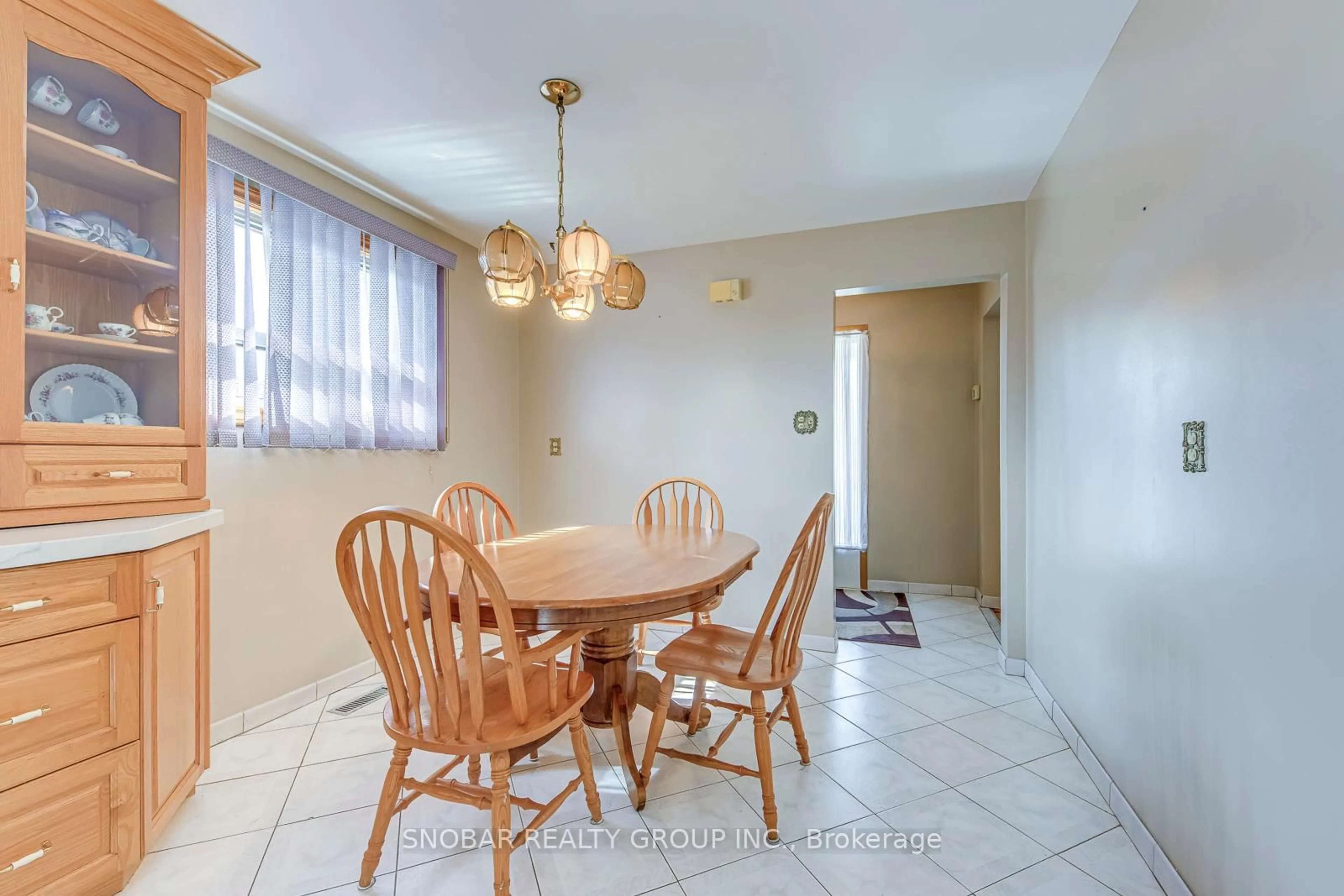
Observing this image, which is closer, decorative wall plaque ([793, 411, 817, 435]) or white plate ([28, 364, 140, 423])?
white plate ([28, 364, 140, 423])

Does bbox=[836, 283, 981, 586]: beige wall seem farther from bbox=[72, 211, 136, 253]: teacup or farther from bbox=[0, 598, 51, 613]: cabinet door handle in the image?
bbox=[0, 598, 51, 613]: cabinet door handle

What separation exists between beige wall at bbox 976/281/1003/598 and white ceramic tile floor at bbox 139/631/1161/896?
1.86 meters

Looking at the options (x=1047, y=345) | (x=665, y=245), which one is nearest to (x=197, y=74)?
(x=665, y=245)

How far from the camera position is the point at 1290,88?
3.42ft

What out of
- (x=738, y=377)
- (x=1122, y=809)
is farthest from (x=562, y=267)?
(x=1122, y=809)

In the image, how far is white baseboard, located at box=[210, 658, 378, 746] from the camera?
86.7 inches

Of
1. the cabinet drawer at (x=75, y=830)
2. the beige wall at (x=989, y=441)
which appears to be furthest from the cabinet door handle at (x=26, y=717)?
the beige wall at (x=989, y=441)

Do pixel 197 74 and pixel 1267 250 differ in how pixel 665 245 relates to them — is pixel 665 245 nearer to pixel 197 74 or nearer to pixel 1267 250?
pixel 197 74

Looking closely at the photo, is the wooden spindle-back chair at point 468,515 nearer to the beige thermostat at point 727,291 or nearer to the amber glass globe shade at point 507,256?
the amber glass globe shade at point 507,256

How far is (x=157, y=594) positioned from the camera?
4.95 feet

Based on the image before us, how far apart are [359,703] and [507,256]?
2114 mm

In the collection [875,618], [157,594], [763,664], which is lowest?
[875,618]

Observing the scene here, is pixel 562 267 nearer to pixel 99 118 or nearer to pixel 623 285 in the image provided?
pixel 623 285

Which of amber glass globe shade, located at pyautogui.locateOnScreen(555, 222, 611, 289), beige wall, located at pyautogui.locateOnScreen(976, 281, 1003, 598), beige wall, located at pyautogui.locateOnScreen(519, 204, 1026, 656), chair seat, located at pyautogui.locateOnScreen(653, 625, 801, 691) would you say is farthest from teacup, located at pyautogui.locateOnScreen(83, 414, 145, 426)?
beige wall, located at pyautogui.locateOnScreen(976, 281, 1003, 598)
